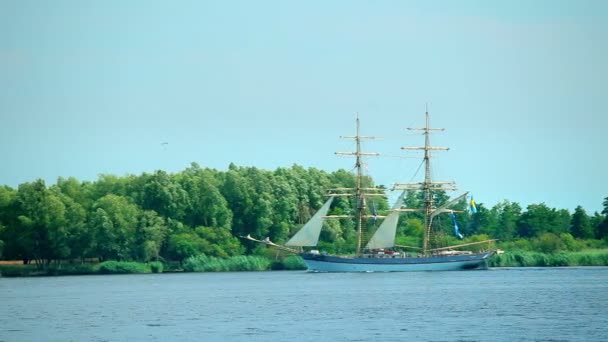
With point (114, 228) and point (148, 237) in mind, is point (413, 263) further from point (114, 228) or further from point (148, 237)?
point (114, 228)

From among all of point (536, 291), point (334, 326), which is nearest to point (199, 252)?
point (536, 291)

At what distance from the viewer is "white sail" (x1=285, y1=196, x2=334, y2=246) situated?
430 feet

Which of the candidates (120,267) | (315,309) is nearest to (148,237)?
(120,267)

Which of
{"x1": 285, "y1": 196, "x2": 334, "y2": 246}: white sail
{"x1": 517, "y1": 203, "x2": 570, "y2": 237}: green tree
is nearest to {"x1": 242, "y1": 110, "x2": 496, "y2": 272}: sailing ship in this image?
{"x1": 285, "y1": 196, "x2": 334, "y2": 246}: white sail

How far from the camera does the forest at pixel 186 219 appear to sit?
13462 centimetres

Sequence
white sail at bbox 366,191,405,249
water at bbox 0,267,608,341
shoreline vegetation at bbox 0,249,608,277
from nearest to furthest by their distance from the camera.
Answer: water at bbox 0,267,608,341 → white sail at bbox 366,191,405,249 → shoreline vegetation at bbox 0,249,608,277

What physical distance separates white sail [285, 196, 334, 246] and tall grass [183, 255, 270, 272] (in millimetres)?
10730

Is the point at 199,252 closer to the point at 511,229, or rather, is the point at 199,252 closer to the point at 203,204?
the point at 203,204

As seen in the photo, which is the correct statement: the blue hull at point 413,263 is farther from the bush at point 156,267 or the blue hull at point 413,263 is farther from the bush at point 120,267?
the bush at point 120,267

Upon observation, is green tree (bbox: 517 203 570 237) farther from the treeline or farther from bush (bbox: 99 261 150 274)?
bush (bbox: 99 261 150 274)

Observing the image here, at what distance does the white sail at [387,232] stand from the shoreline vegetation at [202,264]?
43.0 ft

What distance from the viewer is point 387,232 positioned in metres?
130

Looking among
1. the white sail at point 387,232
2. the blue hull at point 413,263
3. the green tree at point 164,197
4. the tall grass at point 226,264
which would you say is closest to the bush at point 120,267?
the tall grass at point 226,264

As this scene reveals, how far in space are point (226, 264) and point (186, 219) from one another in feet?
27.4
